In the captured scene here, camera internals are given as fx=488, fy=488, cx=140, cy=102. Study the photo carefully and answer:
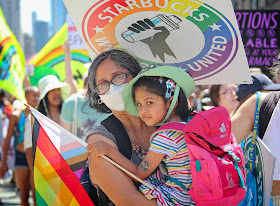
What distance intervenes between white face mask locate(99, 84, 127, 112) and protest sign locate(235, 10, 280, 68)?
2.75 metres

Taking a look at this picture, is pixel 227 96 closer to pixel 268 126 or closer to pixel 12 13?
pixel 268 126

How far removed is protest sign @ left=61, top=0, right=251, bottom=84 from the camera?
3.02 m

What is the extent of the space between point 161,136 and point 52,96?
452cm

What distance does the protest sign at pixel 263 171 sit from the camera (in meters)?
2.87

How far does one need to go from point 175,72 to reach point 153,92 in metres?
0.18

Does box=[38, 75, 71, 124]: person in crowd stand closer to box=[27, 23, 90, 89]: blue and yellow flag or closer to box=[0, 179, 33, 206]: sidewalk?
box=[27, 23, 90, 89]: blue and yellow flag

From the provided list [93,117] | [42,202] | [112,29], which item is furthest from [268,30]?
[42,202]

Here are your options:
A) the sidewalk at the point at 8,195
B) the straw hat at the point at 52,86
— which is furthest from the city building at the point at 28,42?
the straw hat at the point at 52,86

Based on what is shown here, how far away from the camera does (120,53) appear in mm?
3045

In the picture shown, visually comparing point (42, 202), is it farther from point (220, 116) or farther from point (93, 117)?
point (93, 117)

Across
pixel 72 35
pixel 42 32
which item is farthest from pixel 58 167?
pixel 42 32

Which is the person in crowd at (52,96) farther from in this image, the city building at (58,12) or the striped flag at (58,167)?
the striped flag at (58,167)

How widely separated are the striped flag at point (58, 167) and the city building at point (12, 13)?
31.5m

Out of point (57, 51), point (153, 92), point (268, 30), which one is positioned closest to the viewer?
point (153, 92)
